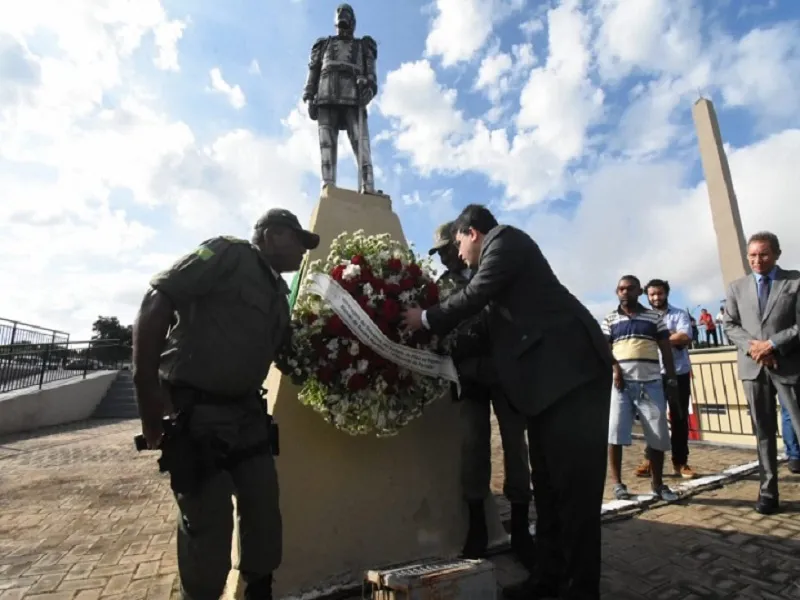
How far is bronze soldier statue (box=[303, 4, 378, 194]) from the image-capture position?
482 cm

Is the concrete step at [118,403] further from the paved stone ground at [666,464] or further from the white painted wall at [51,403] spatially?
the paved stone ground at [666,464]

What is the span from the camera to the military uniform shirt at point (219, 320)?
78.5 inches

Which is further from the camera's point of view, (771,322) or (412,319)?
(771,322)

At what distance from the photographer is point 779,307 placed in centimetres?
355

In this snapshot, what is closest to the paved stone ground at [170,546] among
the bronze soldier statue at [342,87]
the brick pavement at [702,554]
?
the brick pavement at [702,554]

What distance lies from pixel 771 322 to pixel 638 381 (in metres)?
1.07

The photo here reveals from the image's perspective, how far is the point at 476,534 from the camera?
3.07 metres

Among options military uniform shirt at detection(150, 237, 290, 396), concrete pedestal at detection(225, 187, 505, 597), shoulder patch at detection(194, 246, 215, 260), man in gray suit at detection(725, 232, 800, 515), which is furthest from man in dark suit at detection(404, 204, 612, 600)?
man in gray suit at detection(725, 232, 800, 515)

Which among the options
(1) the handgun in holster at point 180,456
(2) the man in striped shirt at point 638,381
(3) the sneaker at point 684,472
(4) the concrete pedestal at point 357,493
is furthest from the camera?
(3) the sneaker at point 684,472

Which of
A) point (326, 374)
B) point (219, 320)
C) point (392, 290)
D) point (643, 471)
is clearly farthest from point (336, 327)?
point (643, 471)

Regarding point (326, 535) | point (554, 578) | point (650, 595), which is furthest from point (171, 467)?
point (650, 595)

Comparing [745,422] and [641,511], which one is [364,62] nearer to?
[641,511]

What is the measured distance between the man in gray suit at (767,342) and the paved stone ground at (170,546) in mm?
508

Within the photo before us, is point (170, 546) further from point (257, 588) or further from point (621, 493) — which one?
point (621, 493)
